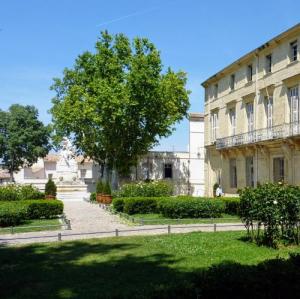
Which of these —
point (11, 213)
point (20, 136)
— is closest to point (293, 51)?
point (11, 213)

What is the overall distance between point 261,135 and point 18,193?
15097 mm

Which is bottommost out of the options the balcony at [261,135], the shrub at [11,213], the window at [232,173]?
the shrub at [11,213]

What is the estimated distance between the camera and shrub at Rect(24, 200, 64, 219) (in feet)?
65.8

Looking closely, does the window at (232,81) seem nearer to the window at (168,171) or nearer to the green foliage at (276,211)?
the window at (168,171)

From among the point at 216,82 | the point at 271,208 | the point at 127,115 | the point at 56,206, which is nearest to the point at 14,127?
the point at 127,115

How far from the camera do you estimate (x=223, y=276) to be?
5.08m

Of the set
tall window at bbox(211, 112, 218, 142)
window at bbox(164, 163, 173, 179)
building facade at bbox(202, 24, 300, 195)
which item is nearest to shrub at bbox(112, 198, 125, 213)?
building facade at bbox(202, 24, 300, 195)

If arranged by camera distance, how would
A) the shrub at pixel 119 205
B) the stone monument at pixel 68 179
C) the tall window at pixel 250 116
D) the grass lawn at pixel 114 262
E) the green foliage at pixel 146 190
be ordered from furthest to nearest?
the stone monument at pixel 68 179 < the tall window at pixel 250 116 < the green foliage at pixel 146 190 < the shrub at pixel 119 205 < the grass lawn at pixel 114 262

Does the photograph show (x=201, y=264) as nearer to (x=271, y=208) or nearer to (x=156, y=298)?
(x=271, y=208)

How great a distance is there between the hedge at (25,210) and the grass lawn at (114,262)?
208 inches

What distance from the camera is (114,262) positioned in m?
10.3

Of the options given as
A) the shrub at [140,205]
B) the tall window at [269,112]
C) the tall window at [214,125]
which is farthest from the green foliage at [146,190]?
the tall window at [214,125]

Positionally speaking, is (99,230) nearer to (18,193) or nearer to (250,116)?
(18,193)

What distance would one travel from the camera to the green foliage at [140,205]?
22.3 m
